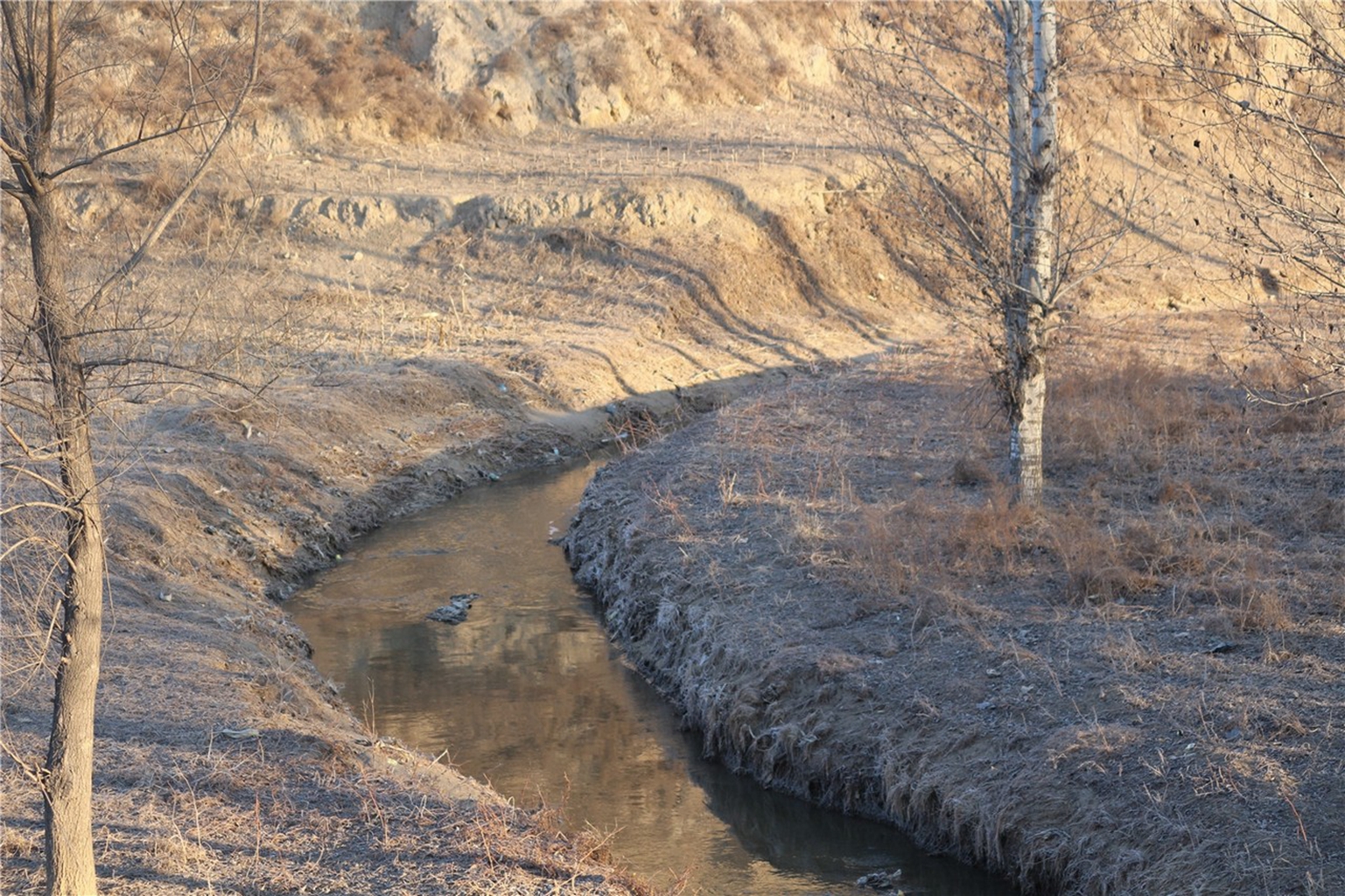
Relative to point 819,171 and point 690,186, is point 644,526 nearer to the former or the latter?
point 690,186

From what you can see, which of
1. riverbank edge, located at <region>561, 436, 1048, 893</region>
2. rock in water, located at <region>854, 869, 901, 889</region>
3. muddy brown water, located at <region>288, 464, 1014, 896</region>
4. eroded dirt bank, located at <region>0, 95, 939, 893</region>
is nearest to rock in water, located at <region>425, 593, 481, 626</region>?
muddy brown water, located at <region>288, 464, 1014, 896</region>

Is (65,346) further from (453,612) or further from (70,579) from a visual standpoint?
(453,612)

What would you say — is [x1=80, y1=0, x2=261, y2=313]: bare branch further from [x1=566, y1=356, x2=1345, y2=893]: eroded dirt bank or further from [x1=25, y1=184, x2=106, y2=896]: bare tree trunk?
[x1=566, y1=356, x2=1345, y2=893]: eroded dirt bank

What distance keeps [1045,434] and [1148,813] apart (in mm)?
7573

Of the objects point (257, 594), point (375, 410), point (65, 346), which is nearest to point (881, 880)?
point (65, 346)

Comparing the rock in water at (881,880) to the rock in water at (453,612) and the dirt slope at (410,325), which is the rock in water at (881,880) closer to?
the dirt slope at (410,325)

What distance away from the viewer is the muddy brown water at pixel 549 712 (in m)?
8.98

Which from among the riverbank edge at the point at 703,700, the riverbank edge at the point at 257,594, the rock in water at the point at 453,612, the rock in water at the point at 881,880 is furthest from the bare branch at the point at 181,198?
the rock in water at the point at 453,612

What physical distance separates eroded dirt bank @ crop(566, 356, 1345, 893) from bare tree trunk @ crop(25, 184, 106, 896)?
5219mm

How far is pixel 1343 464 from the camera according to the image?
13.0 m

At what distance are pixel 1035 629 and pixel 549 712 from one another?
162 inches

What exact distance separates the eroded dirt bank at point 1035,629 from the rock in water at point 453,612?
1417 millimetres

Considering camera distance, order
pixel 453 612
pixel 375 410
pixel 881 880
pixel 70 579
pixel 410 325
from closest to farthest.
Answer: pixel 70 579 < pixel 881 880 < pixel 453 612 < pixel 375 410 < pixel 410 325

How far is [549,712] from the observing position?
1162 cm
